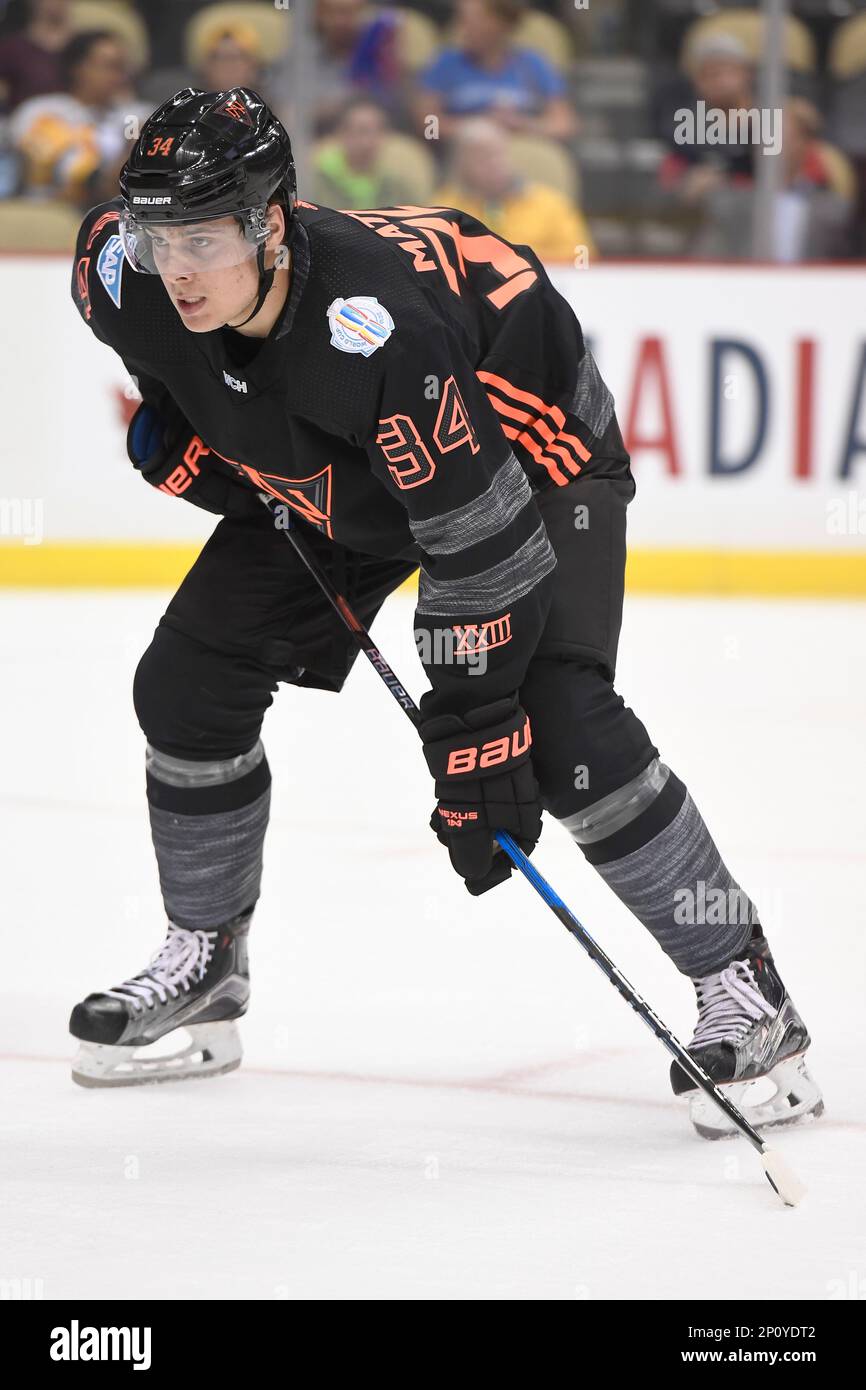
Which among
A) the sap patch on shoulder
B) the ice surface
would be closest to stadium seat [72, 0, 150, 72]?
the ice surface

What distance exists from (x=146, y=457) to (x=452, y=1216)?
1.01 metres

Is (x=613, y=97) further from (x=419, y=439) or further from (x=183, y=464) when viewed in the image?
(x=419, y=439)

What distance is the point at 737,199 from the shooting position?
6707 mm

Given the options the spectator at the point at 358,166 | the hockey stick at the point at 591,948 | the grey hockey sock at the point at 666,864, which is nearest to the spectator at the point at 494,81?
the spectator at the point at 358,166

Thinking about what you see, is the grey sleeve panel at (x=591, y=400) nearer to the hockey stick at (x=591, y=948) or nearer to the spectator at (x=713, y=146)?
the hockey stick at (x=591, y=948)

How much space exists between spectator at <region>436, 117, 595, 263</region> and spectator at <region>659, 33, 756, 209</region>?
0.35m

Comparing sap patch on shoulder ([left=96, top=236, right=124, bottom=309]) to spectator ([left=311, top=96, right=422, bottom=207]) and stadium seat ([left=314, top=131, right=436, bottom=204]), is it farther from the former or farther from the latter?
stadium seat ([left=314, top=131, right=436, bottom=204])

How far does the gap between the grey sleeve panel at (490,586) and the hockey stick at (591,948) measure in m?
0.18

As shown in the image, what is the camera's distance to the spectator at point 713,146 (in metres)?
6.67

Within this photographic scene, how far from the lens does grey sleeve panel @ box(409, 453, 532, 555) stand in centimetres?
216
